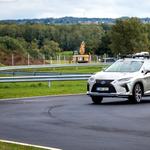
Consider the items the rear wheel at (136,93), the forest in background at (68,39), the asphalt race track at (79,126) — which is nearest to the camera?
the asphalt race track at (79,126)

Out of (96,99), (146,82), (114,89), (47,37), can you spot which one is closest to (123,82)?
(114,89)

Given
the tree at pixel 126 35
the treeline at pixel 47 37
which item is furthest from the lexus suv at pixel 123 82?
the treeline at pixel 47 37

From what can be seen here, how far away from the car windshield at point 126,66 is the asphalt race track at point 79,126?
6.67ft

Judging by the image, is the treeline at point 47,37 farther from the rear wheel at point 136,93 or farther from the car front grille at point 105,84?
the car front grille at point 105,84

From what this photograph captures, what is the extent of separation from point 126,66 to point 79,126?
649 cm

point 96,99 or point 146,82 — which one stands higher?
point 146,82

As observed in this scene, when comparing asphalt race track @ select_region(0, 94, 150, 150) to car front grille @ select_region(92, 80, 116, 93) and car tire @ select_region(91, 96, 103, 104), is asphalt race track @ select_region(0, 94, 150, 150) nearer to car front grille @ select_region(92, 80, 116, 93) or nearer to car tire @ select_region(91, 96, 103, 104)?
car front grille @ select_region(92, 80, 116, 93)

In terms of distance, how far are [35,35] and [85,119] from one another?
15131 centimetres

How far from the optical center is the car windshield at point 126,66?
50.1 feet

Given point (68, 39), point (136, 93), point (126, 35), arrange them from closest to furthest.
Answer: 1. point (136, 93)
2. point (126, 35)
3. point (68, 39)

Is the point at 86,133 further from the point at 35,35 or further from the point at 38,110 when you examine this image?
the point at 35,35

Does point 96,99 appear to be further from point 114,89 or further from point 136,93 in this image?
point 136,93

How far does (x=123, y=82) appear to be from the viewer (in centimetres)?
1429

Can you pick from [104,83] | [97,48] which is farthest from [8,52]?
[104,83]
